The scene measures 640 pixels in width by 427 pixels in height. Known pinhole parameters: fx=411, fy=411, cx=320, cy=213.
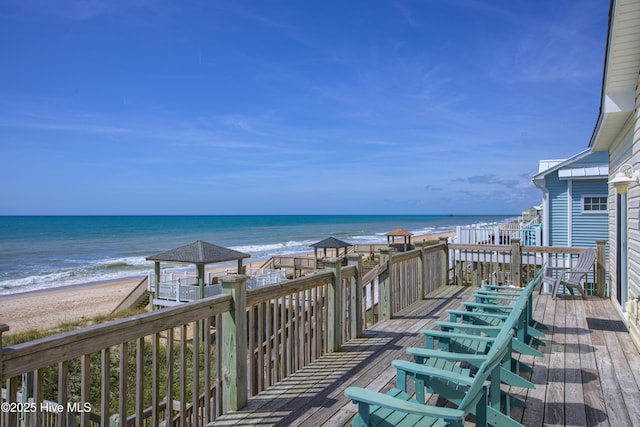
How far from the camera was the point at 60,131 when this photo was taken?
4772 cm

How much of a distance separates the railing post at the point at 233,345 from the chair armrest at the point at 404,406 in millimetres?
1277

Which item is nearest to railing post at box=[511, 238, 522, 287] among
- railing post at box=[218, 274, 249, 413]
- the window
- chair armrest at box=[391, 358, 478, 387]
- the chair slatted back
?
the chair slatted back

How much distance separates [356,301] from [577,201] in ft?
32.9

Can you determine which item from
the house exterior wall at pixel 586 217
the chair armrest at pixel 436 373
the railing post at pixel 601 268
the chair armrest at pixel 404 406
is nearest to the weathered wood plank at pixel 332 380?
the chair armrest at pixel 436 373

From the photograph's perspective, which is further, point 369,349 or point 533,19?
point 533,19

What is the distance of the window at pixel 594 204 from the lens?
11.6 meters

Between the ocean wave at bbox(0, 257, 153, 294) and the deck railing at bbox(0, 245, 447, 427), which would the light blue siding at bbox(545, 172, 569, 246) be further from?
the ocean wave at bbox(0, 257, 153, 294)

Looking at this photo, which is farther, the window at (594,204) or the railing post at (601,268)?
the window at (594,204)

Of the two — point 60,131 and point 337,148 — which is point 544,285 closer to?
point 337,148

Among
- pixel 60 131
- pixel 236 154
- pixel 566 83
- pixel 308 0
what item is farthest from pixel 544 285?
pixel 236 154

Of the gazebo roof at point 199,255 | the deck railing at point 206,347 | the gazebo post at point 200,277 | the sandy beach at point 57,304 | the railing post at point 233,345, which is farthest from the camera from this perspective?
the sandy beach at point 57,304

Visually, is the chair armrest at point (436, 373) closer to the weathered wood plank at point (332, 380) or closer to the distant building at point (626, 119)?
the weathered wood plank at point (332, 380)

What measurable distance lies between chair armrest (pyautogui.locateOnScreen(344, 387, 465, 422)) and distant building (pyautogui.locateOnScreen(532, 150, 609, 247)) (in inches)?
458

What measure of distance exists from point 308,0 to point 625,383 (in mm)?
11367
